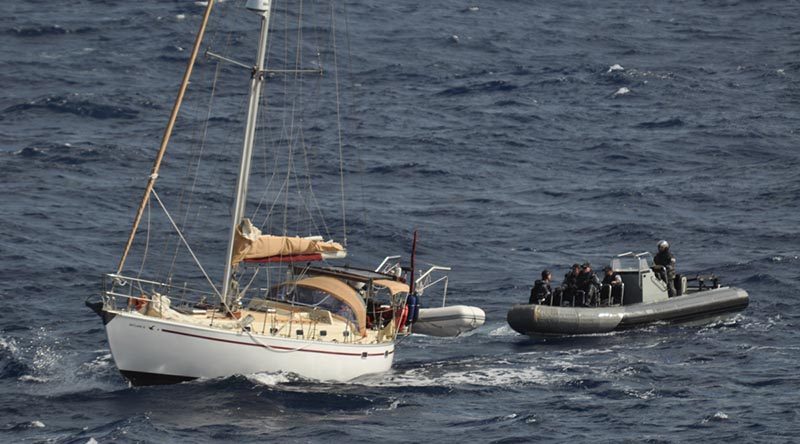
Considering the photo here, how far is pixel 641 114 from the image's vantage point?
77.7 m

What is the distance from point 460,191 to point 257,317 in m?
25.5

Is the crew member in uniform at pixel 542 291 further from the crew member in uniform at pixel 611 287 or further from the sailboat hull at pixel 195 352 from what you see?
the sailboat hull at pixel 195 352

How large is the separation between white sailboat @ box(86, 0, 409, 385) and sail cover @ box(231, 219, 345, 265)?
3 cm

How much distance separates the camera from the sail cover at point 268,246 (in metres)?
40.6

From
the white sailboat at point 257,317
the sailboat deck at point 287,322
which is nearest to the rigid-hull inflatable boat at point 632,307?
the white sailboat at point 257,317

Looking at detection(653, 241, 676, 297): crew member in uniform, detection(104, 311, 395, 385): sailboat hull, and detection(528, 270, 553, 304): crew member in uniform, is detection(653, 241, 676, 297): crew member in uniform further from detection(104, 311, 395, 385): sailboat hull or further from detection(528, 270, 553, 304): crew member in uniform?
detection(104, 311, 395, 385): sailboat hull

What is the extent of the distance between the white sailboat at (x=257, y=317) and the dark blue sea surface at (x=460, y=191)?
27.7 inches

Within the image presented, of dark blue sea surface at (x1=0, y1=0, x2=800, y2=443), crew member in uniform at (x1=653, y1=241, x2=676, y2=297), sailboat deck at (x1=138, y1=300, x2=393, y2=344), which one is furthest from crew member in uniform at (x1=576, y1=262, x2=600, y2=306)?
sailboat deck at (x1=138, y1=300, x2=393, y2=344)

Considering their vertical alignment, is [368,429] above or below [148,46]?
below

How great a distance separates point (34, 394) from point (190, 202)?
75.9 feet

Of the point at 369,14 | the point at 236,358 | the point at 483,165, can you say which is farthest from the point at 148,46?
the point at 236,358

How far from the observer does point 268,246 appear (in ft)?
136

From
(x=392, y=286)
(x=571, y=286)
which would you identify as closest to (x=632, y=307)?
(x=571, y=286)

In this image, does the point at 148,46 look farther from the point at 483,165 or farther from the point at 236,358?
the point at 236,358
